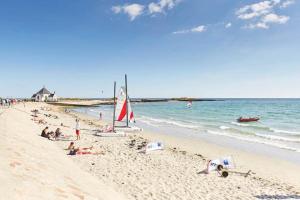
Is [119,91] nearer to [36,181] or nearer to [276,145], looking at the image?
[276,145]

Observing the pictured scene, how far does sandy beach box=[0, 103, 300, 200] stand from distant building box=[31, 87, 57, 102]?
11279 cm

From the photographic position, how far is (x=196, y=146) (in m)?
24.7

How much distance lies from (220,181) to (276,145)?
14.2 metres

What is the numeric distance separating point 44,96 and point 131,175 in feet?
401

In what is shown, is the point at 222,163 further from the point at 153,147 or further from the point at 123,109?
the point at 123,109

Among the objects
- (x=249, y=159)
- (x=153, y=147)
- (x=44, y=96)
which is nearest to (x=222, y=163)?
(x=249, y=159)

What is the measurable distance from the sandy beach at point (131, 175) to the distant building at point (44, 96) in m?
113

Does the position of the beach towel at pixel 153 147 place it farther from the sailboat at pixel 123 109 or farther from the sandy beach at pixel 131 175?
the sailboat at pixel 123 109

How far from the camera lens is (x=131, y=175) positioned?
45.8 feet

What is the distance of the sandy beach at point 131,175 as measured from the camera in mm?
7103

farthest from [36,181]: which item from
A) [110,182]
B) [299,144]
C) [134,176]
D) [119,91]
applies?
[299,144]

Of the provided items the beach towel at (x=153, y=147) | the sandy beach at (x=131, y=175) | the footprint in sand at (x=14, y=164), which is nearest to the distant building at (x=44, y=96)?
the sandy beach at (x=131, y=175)

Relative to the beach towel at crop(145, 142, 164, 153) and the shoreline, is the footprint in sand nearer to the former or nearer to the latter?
the shoreline

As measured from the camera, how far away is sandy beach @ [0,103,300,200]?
7.10 meters
